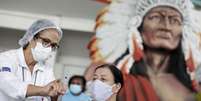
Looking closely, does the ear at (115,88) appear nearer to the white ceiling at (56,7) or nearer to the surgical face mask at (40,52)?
the surgical face mask at (40,52)

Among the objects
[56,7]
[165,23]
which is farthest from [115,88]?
[56,7]

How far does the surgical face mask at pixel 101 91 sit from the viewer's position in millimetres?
1996

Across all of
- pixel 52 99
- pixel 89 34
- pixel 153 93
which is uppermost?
pixel 89 34

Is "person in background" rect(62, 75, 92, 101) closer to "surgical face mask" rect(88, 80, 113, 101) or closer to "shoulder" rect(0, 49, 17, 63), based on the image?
"surgical face mask" rect(88, 80, 113, 101)

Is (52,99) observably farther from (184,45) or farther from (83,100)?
(184,45)

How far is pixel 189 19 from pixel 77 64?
3.01ft

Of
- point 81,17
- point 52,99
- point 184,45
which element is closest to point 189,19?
point 184,45

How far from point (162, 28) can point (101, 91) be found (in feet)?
3.68

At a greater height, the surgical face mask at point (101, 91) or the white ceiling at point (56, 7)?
the white ceiling at point (56, 7)

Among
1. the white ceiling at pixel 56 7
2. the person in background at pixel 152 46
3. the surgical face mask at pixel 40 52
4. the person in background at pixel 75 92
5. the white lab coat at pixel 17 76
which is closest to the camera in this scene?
the white lab coat at pixel 17 76

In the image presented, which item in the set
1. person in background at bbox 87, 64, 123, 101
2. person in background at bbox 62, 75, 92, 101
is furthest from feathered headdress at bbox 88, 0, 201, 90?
person in background at bbox 87, 64, 123, 101

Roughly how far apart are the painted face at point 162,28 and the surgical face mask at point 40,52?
1508 millimetres

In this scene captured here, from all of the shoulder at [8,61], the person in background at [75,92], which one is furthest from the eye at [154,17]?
the shoulder at [8,61]

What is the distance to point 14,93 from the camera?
138 cm
